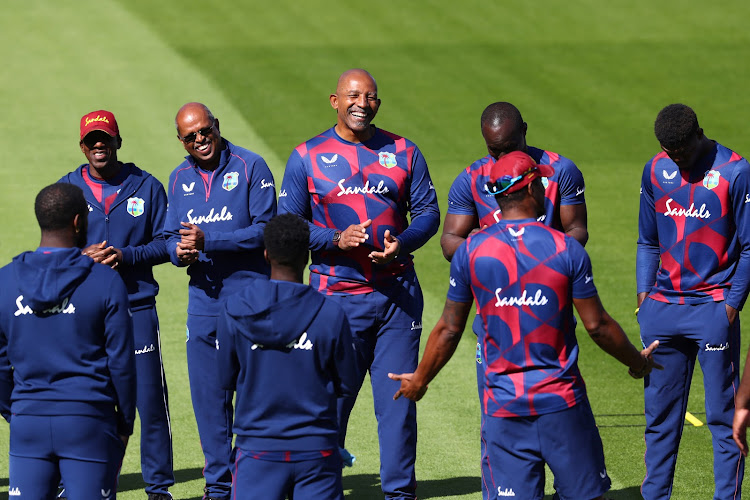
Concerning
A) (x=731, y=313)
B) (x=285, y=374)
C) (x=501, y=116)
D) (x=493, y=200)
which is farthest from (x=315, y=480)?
(x=731, y=313)

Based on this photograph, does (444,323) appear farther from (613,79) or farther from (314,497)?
(613,79)

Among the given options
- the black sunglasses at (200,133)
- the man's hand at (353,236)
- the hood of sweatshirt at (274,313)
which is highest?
the black sunglasses at (200,133)

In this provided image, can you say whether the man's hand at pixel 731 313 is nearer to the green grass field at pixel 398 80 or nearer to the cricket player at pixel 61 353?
the cricket player at pixel 61 353

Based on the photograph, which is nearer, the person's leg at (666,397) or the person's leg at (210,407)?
the person's leg at (666,397)

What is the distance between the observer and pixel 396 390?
7203 mm

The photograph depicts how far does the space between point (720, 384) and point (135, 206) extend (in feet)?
13.0

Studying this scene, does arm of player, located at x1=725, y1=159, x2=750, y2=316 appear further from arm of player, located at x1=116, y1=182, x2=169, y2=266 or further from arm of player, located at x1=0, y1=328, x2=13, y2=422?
arm of player, located at x1=0, y1=328, x2=13, y2=422

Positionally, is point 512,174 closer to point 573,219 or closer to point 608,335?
point 608,335

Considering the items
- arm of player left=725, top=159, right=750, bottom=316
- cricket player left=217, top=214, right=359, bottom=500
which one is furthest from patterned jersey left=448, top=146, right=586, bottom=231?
cricket player left=217, top=214, right=359, bottom=500

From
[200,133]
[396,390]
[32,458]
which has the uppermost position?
[200,133]

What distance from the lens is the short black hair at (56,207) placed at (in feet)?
17.8

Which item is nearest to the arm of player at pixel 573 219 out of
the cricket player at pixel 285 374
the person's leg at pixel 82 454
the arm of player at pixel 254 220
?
the arm of player at pixel 254 220

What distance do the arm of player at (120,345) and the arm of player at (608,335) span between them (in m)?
2.20

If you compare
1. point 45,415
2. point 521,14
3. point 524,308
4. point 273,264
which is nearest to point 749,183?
point 524,308
